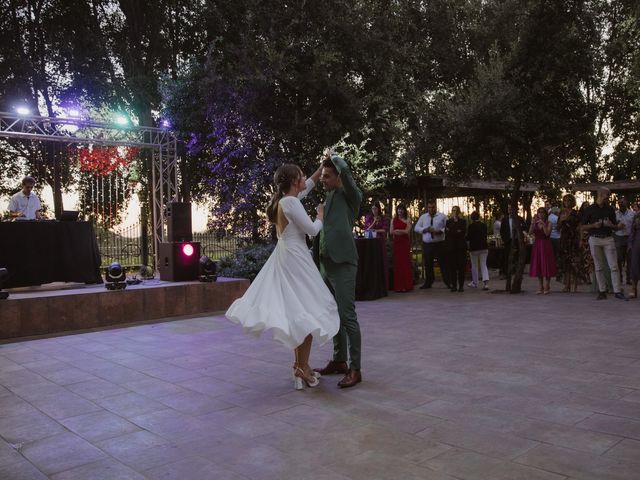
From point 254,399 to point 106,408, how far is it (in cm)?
110

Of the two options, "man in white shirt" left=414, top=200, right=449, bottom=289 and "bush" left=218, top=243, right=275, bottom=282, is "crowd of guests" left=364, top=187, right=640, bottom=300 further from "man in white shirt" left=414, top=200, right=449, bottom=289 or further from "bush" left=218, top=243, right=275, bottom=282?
"bush" left=218, top=243, right=275, bottom=282

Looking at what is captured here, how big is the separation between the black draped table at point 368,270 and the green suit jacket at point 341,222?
5.67 meters

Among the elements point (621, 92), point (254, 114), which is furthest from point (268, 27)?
point (621, 92)

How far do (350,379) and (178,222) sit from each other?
559 cm

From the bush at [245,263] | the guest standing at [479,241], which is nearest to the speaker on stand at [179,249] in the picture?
the bush at [245,263]

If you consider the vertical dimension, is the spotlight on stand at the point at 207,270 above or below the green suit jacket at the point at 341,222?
below

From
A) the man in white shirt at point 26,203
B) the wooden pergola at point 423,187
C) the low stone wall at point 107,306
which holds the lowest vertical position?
the low stone wall at point 107,306

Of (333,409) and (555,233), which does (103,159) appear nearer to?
(555,233)

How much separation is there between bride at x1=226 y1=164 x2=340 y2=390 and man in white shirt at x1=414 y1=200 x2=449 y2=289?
7628 mm

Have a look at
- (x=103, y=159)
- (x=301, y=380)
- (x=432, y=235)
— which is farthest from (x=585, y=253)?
(x=103, y=159)

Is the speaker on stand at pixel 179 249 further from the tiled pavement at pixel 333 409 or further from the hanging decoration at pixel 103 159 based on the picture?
the hanging decoration at pixel 103 159

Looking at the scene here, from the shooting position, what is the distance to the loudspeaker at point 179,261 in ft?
30.2

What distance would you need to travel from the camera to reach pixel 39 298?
7512 millimetres

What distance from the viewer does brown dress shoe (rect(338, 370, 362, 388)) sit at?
14.7 feet
